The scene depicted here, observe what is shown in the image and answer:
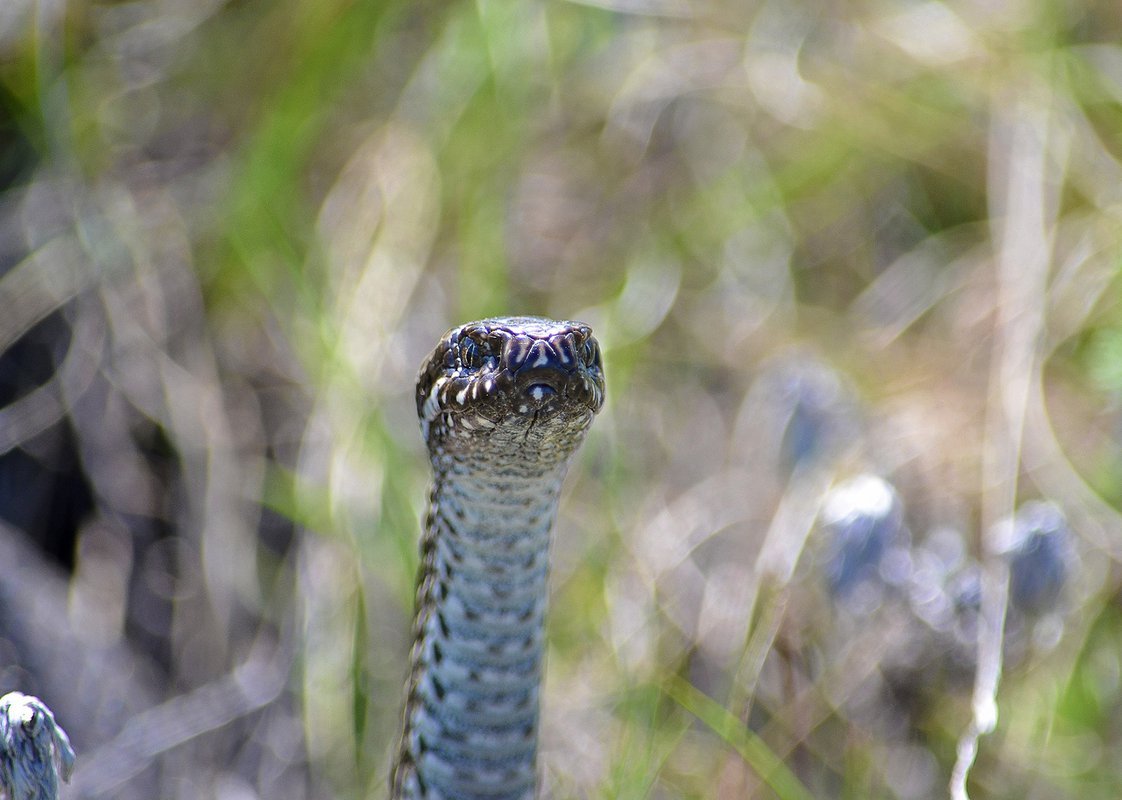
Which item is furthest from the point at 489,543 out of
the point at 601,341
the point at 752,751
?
the point at 601,341

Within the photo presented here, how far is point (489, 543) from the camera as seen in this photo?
1.45 meters

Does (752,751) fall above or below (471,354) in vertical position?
below

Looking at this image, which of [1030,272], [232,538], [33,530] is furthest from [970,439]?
[33,530]

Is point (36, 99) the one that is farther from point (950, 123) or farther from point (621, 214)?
point (950, 123)

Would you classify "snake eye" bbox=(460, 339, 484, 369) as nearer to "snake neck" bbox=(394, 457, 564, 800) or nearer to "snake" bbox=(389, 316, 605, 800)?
"snake" bbox=(389, 316, 605, 800)

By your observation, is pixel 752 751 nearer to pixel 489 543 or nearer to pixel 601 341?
pixel 489 543

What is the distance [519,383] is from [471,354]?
118 millimetres

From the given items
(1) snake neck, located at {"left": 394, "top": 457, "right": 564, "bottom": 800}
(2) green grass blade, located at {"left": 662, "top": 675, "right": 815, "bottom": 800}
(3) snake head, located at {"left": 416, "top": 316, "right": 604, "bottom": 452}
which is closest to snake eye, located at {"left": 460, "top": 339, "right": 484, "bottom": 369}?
(3) snake head, located at {"left": 416, "top": 316, "right": 604, "bottom": 452}

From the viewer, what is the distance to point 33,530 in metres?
2.67

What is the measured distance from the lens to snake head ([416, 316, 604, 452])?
1.34m

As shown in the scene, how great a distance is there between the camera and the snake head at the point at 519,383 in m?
1.34

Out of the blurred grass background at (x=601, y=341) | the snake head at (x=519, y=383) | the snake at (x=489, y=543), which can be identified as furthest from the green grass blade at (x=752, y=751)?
the snake head at (x=519, y=383)

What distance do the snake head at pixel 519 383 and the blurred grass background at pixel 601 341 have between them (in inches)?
27.2

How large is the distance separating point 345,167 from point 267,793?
5.46 ft
